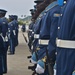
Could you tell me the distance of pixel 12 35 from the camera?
53.4ft

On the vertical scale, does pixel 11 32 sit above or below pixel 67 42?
below

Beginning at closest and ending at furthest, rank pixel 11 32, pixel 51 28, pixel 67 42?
pixel 67 42
pixel 51 28
pixel 11 32

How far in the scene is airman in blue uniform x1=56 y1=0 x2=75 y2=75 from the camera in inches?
128

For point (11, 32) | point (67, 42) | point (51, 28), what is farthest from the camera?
point (11, 32)

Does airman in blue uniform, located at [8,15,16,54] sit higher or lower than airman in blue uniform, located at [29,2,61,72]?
lower

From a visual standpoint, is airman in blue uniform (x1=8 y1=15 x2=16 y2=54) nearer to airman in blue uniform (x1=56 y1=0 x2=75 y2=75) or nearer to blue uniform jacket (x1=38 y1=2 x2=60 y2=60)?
blue uniform jacket (x1=38 y1=2 x2=60 y2=60)

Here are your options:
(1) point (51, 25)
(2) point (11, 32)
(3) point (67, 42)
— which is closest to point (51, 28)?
(1) point (51, 25)

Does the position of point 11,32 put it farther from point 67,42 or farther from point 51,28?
point 67,42

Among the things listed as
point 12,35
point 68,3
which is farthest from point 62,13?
point 12,35

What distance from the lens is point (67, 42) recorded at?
332cm

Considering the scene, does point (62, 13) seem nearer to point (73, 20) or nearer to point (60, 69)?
point (73, 20)

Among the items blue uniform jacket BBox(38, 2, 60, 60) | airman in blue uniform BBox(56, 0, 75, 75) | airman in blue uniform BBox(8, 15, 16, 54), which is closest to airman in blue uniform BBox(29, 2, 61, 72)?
blue uniform jacket BBox(38, 2, 60, 60)

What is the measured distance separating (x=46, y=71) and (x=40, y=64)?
0.30m

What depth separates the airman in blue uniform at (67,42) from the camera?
325cm
